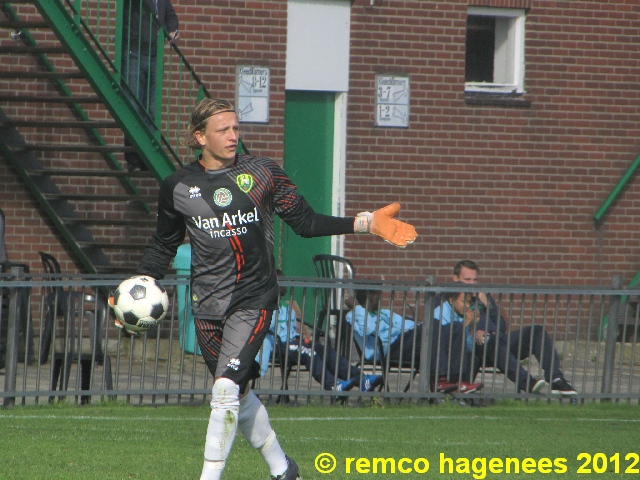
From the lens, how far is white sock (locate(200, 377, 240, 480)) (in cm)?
577

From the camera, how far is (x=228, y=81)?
46.3 ft

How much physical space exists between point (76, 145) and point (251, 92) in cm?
253

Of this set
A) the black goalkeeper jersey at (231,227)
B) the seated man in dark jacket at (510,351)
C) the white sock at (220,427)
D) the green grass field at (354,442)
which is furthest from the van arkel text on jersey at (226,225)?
the seated man in dark jacket at (510,351)

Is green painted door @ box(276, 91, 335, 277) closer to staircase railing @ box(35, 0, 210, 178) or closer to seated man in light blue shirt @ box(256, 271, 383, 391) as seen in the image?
staircase railing @ box(35, 0, 210, 178)

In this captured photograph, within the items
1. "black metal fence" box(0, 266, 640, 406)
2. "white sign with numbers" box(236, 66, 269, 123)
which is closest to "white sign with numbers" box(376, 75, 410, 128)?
"white sign with numbers" box(236, 66, 269, 123)

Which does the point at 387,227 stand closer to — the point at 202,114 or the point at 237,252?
the point at 237,252

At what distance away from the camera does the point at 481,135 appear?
49.5 ft

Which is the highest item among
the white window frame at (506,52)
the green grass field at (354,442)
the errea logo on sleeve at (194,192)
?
the white window frame at (506,52)

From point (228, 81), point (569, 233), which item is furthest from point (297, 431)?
point (569, 233)

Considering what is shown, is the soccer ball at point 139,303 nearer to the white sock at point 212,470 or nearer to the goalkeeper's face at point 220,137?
the goalkeeper's face at point 220,137

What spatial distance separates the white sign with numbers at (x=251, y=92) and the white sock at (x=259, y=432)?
8321mm

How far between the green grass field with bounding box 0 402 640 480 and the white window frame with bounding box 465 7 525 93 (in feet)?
19.7

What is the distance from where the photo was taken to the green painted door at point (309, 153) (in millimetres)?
14633

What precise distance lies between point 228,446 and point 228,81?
A: 8.79 m
